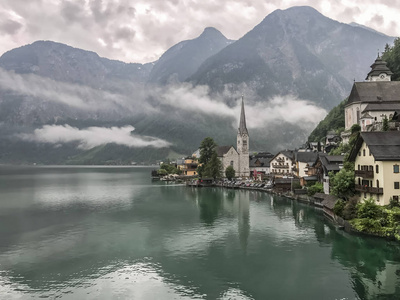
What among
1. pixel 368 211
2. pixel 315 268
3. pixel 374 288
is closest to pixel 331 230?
pixel 368 211

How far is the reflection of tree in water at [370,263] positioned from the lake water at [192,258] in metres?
0.10

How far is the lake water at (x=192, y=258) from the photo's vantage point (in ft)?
101

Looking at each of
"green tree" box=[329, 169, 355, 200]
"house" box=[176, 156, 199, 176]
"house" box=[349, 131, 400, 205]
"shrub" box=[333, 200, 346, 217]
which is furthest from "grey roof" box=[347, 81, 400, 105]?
"house" box=[176, 156, 199, 176]

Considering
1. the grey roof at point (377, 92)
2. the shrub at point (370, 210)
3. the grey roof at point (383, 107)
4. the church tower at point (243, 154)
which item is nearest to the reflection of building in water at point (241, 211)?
the shrub at point (370, 210)

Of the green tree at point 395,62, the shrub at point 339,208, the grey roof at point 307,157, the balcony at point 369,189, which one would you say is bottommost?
the shrub at point 339,208

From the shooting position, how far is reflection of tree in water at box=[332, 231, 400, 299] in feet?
98.8

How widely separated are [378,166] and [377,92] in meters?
54.7

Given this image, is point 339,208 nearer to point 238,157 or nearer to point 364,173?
point 364,173

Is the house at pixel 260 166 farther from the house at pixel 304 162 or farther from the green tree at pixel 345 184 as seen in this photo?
the green tree at pixel 345 184

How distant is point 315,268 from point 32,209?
69502 millimetres

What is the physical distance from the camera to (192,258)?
39.9 m

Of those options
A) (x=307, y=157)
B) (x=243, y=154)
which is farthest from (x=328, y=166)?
(x=243, y=154)

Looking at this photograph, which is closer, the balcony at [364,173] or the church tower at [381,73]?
the balcony at [364,173]

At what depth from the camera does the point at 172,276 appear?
34.2 metres
